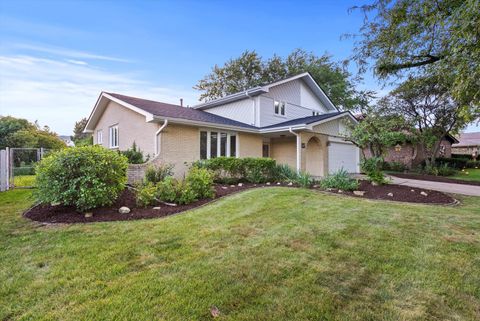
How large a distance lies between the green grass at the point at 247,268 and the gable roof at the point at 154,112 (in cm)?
668

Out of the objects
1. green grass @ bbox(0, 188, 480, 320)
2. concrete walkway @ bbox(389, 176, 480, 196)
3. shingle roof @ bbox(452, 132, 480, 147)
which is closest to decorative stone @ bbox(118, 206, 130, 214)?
green grass @ bbox(0, 188, 480, 320)

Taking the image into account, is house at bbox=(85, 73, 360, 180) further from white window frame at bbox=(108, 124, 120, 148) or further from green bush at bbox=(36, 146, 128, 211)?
green bush at bbox=(36, 146, 128, 211)

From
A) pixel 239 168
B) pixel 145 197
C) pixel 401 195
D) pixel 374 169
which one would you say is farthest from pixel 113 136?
pixel 401 195

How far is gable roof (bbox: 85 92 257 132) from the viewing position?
10.9m

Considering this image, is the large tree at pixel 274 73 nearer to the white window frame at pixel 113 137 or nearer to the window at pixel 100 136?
the window at pixel 100 136

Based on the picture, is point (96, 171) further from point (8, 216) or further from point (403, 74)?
point (403, 74)

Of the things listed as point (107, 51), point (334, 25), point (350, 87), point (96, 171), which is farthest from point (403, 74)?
point (350, 87)

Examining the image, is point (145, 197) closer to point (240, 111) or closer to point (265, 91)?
point (265, 91)

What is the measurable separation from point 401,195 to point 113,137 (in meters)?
15.0

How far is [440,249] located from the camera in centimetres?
354

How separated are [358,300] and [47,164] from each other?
6.75 meters

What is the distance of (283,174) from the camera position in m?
11.2

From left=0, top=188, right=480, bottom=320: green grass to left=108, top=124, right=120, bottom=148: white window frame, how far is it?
9925 mm

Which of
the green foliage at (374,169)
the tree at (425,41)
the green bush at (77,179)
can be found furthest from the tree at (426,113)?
the green bush at (77,179)
